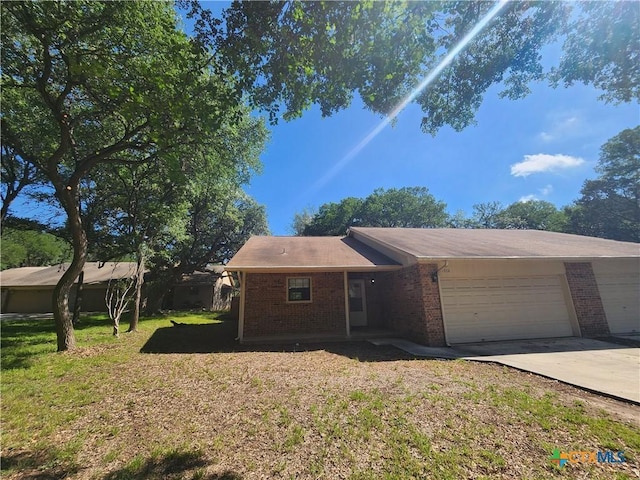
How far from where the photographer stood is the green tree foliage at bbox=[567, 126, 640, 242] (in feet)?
94.0

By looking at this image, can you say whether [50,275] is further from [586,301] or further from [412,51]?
[586,301]

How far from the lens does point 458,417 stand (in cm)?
398

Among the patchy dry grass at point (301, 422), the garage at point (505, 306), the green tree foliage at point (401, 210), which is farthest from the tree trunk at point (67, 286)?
the green tree foliage at point (401, 210)

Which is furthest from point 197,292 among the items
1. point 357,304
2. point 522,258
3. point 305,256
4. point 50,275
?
point 522,258

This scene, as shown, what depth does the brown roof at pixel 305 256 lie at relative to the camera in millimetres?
9406

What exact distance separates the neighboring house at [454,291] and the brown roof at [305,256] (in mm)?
37

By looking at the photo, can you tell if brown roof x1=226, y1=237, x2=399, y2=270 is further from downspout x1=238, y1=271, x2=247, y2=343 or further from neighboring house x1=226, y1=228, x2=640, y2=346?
downspout x1=238, y1=271, x2=247, y2=343

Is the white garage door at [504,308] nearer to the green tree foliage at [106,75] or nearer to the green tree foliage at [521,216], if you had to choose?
the green tree foliage at [106,75]

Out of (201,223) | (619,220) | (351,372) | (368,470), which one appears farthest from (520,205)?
(368,470)

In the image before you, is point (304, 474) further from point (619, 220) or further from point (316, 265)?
point (619, 220)

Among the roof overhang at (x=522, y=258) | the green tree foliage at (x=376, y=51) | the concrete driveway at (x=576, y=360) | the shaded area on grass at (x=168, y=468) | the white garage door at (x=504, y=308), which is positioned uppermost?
the green tree foliage at (x=376, y=51)

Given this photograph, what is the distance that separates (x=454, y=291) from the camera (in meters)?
9.10

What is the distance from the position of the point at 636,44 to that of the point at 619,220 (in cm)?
3305

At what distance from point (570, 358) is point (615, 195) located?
3433 centimetres
